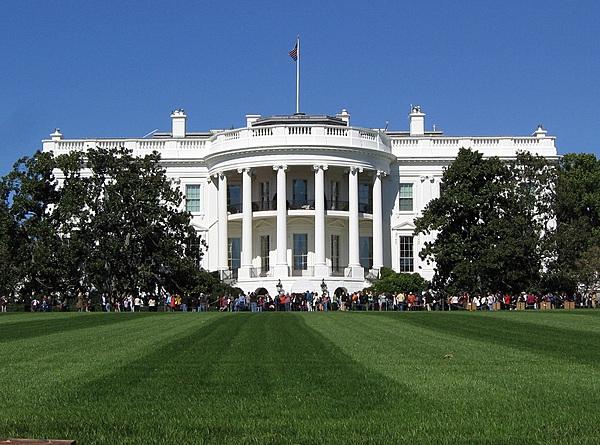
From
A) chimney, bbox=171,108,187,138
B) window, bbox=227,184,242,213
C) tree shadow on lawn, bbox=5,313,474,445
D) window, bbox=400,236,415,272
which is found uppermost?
chimney, bbox=171,108,187,138

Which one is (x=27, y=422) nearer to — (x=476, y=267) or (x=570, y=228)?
(x=476, y=267)

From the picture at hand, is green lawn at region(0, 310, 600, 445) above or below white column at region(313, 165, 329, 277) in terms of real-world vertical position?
below

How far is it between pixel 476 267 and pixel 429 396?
142 feet

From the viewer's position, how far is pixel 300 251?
65062 mm

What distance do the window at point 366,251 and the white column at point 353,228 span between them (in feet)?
9.05

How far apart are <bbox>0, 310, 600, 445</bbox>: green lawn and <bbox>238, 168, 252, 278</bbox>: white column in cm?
4305

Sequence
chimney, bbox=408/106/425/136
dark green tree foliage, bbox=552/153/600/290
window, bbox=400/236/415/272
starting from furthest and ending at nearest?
chimney, bbox=408/106/425/136
window, bbox=400/236/415/272
dark green tree foliage, bbox=552/153/600/290

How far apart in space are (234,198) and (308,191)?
19.4ft

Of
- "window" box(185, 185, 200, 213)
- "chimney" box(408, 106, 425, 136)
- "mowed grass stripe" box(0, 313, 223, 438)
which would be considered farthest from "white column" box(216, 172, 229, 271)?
"mowed grass stripe" box(0, 313, 223, 438)

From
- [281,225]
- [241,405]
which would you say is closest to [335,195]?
[281,225]

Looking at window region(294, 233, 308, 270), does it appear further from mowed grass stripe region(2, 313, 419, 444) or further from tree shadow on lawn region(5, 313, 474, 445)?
tree shadow on lawn region(5, 313, 474, 445)

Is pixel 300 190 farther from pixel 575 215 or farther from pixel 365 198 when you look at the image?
pixel 575 215

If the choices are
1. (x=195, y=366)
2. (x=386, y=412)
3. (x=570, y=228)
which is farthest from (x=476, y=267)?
(x=386, y=412)

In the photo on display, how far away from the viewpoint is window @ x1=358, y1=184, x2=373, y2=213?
6681 cm
